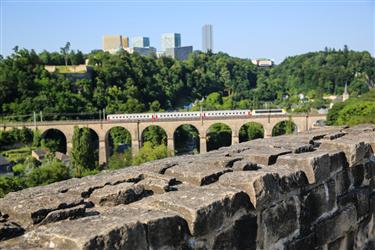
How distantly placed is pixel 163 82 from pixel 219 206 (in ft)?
277

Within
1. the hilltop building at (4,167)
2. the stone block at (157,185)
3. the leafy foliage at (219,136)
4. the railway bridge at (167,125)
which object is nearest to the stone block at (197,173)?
the stone block at (157,185)

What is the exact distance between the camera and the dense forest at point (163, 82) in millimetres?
59125

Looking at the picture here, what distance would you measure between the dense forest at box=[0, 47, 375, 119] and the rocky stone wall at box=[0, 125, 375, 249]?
183 ft

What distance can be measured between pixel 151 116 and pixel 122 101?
1619 cm

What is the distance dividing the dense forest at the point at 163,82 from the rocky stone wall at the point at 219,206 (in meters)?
55.7

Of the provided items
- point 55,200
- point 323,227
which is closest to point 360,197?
point 323,227

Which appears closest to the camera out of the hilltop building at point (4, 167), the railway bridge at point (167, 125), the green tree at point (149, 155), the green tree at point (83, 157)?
the hilltop building at point (4, 167)

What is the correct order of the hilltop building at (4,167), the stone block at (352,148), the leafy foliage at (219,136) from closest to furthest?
the stone block at (352,148)
the hilltop building at (4,167)
the leafy foliage at (219,136)

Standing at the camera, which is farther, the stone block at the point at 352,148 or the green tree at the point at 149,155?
the green tree at the point at 149,155

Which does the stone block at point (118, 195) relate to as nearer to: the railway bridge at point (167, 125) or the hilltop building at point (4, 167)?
the hilltop building at point (4, 167)

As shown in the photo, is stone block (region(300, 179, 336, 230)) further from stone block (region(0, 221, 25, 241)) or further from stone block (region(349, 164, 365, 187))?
stone block (region(0, 221, 25, 241))

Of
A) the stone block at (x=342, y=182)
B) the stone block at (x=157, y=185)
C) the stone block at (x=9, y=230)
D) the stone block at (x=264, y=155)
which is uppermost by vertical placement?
the stone block at (x=264, y=155)

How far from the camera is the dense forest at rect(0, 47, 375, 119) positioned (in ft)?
194

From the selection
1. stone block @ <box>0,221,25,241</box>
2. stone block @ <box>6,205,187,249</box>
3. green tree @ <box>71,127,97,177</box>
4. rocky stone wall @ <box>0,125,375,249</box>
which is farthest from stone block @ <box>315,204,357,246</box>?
green tree @ <box>71,127,97,177</box>
